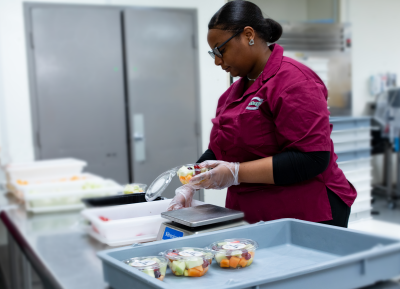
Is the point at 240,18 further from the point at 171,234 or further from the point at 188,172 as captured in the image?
the point at 171,234

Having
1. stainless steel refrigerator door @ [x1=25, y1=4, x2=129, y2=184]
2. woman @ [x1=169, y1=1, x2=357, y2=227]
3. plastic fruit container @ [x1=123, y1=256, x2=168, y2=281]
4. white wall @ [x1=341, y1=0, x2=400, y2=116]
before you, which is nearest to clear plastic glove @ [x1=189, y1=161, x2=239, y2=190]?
woman @ [x1=169, y1=1, x2=357, y2=227]

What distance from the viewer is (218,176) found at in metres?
1.23

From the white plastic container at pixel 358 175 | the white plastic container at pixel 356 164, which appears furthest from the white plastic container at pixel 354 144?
the white plastic container at pixel 358 175

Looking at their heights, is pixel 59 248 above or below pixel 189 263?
below

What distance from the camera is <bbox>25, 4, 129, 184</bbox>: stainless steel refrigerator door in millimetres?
3418

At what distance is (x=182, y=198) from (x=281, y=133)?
42 centimetres

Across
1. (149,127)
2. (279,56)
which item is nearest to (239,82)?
(279,56)

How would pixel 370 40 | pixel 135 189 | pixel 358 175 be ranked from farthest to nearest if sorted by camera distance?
1. pixel 370 40
2. pixel 358 175
3. pixel 135 189

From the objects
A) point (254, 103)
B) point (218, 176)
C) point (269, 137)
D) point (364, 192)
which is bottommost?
point (364, 192)

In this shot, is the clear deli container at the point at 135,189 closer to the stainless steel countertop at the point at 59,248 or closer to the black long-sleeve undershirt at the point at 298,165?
the stainless steel countertop at the point at 59,248

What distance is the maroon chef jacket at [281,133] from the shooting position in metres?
1.18

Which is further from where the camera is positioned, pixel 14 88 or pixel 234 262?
pixel 14 88

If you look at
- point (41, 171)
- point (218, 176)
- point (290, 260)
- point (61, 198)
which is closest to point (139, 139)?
point (41, 171)

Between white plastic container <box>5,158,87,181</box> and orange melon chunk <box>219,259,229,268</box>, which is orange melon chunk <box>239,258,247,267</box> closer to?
orange melon chunk <box>219,259,229,268</box>
